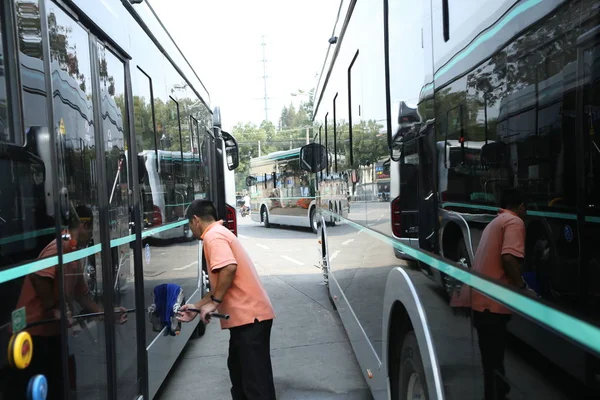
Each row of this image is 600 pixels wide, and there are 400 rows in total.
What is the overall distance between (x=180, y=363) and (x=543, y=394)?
203 inches

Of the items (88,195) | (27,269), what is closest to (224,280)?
(88,195)

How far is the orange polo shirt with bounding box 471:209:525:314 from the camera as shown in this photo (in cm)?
150

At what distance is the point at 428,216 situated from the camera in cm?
230

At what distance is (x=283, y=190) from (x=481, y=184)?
20.0 meters

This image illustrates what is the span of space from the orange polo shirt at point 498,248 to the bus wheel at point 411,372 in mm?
854

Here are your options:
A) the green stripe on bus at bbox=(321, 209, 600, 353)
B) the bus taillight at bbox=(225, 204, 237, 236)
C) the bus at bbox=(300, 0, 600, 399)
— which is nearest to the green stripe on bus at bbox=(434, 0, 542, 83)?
the bus at bbox=(300, 0, 600, 399)

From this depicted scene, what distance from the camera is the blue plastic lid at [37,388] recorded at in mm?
1975

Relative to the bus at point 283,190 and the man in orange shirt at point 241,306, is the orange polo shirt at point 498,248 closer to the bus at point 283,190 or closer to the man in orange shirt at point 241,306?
the man in orange shirt at point 241,306

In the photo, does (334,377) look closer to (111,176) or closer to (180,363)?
(180,363)

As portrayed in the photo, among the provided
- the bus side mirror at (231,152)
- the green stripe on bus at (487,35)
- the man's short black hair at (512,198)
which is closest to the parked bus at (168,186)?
the green stripe on bus at (487,35)

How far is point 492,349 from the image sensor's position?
171cm

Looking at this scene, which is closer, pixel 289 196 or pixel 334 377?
pixel 334 377

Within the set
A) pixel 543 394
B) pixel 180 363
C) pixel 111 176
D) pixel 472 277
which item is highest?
pixel 111 176

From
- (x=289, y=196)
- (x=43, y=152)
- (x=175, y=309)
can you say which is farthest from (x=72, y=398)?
(x=289, y=196)
